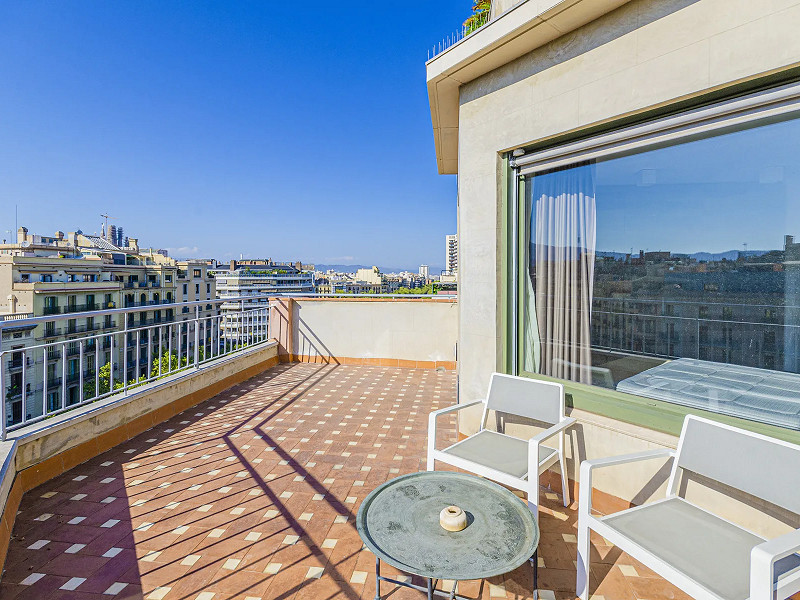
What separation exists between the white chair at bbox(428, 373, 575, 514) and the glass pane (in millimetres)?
320

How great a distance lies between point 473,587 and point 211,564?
129 cm

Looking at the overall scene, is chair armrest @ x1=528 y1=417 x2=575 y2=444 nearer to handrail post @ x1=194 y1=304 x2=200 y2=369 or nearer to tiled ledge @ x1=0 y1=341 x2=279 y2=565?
tiled ledge @ x1=0 y1=341 x2=279 y2=565

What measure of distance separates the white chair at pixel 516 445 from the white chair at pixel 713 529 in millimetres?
315

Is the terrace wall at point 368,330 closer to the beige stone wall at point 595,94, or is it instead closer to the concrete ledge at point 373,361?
the concrete ledge at point 373,361

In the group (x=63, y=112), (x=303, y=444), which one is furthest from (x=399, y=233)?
(x=303, y=444)

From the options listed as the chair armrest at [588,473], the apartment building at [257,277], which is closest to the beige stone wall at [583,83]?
the chair armrest at [588,473]

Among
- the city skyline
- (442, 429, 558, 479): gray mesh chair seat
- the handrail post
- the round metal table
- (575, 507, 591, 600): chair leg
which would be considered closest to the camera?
the round metal table

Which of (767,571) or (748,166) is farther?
(748,166)

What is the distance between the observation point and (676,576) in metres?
1.32

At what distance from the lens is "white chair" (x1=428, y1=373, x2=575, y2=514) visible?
2012 mm

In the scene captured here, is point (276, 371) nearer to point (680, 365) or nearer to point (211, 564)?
point (211, 564)

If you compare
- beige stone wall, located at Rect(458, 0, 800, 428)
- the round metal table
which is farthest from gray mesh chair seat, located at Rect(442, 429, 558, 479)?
beige stone wall, located at Rect(458, 0, 800, 428)

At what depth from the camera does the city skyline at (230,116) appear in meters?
12.1

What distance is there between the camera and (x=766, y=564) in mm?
1123
